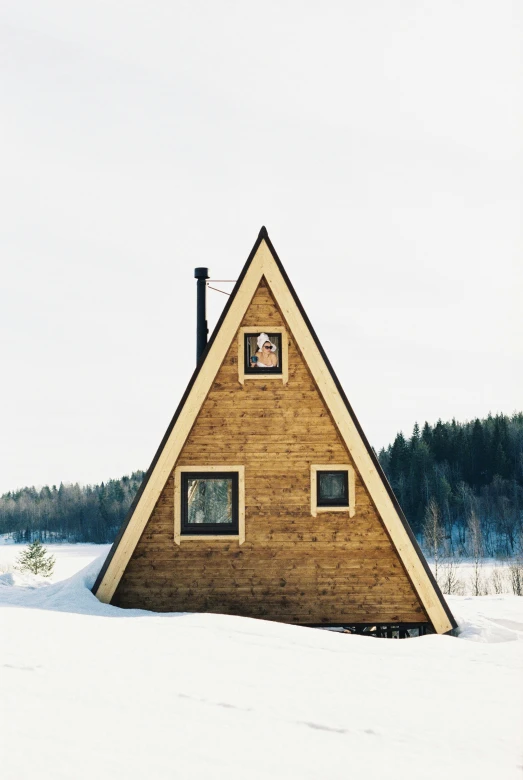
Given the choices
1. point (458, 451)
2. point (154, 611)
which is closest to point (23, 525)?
point (458, 451)

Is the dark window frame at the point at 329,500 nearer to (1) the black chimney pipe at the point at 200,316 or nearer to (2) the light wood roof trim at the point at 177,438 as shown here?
(2) the light wood roof trim at the point at 177,438

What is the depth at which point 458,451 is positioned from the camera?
97.5 meters

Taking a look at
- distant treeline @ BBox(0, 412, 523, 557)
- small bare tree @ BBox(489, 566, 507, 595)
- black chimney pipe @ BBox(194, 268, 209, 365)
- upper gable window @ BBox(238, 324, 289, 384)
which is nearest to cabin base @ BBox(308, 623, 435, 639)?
upper gable window @ BBox(238, 324, 289, 384)

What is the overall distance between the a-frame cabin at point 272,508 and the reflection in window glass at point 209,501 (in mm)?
156

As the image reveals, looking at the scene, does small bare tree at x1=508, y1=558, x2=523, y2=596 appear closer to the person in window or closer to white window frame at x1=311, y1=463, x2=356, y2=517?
white window frame at x1=311, y1=463, x2=356, y2=517

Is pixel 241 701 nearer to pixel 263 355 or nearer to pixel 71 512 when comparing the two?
pixel 263 355

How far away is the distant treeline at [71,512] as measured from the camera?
130 metres

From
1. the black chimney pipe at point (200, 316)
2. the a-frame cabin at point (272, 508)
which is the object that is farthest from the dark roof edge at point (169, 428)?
the black chimney pipe at point (200, 316)

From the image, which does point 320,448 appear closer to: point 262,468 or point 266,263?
point 262,468

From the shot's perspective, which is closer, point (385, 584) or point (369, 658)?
point (369, 658)

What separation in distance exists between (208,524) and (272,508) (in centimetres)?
121

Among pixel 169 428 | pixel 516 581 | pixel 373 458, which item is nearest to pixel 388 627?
pixel 373 458

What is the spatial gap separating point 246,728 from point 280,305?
832 cm

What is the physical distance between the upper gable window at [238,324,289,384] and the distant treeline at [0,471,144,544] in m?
110
